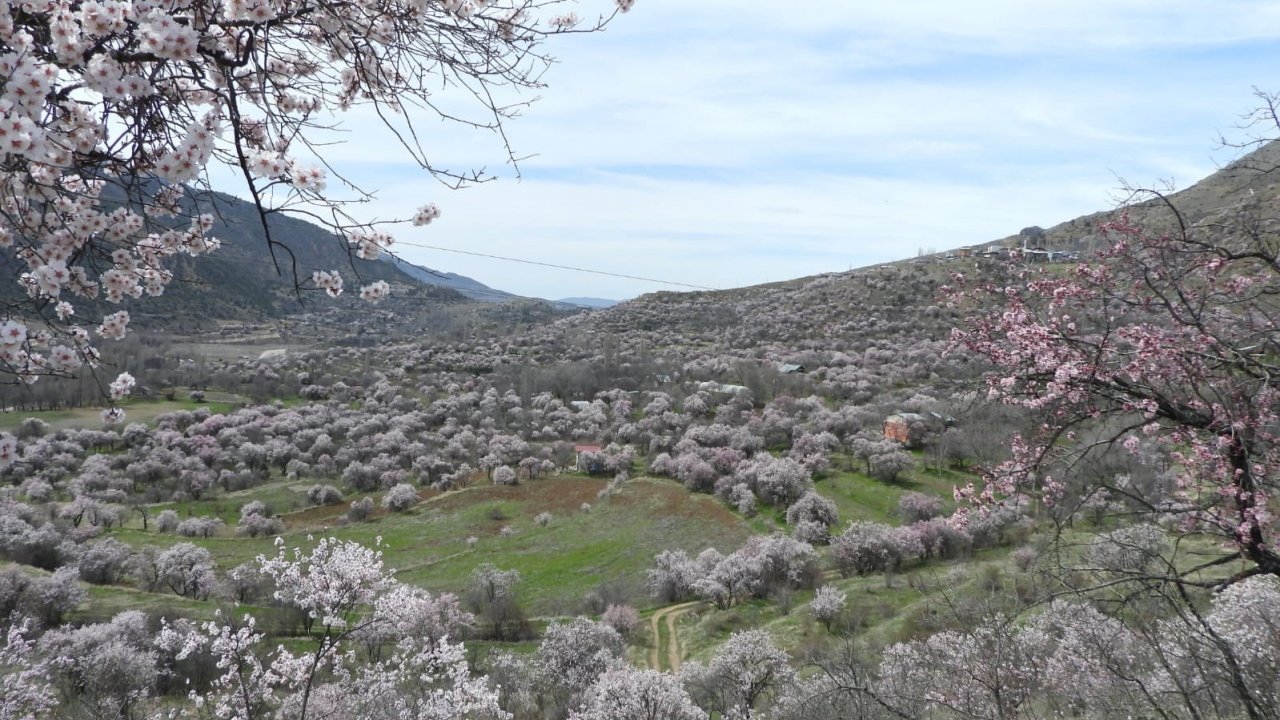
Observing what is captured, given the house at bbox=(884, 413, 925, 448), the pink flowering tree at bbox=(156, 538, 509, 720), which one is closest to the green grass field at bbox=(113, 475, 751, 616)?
the pink flowering tree at bbox=(156, 538, 509, 720)

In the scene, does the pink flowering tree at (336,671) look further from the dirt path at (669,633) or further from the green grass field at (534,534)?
the green grass field at (534,534)

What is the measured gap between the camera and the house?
37219 millimetres

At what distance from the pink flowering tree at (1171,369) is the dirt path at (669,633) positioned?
15508mm

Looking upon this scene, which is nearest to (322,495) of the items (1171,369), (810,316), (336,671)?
(336,671)

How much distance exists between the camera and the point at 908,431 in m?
37.2

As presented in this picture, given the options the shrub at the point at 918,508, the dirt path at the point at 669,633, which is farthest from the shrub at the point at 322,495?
the shrub at the point at 918,508

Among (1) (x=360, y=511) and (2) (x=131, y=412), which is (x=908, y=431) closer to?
(1) (x=360, y=511)

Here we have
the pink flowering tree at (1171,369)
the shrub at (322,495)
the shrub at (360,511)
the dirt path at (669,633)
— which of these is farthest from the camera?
the shrub at (322,495)

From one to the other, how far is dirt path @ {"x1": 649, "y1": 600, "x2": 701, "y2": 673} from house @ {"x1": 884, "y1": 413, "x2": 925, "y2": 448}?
800 inches

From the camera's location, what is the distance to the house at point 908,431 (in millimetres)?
37219

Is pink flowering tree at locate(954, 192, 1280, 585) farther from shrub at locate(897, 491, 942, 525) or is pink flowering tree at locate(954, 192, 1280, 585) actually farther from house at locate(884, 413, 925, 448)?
house at locate(884, 413, 925, 448)

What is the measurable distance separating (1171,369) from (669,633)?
18981 millimetres

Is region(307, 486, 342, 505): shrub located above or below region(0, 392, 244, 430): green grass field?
below

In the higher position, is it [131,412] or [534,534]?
[131,412]
